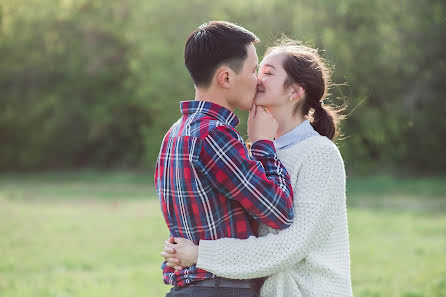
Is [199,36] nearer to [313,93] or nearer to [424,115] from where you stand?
[313,93]

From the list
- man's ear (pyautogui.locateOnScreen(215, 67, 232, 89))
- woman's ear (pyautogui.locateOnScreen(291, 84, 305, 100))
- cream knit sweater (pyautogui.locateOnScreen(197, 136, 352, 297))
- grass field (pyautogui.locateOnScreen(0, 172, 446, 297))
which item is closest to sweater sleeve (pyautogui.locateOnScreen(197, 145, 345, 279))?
cream knit sweater (pyautogui.locateOnScreen(197, 136, 352, 297))

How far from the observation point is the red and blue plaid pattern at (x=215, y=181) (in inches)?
109

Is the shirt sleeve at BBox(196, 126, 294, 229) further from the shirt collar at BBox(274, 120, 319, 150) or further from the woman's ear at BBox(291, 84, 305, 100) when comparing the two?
the woman's ear at BBox(291, 84, 305, 100)

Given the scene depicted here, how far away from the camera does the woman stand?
2.85m

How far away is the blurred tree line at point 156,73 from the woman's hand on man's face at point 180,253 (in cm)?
1424

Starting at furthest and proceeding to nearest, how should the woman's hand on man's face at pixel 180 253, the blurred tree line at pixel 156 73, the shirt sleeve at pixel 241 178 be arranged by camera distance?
1. the blurred tree line at pixel 156 73
2. the woman's hand on man's face at pixel 180 253
3. the shirt sleeve at pixel 241 178

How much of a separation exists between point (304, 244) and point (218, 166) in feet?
1.81

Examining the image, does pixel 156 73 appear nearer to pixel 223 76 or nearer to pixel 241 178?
pixel 223 76

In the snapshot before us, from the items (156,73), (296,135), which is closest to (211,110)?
(296,135)

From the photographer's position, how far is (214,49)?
291 centimetres

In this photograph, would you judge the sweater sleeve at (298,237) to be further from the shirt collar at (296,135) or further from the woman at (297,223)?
the shirt collar at (296,135)

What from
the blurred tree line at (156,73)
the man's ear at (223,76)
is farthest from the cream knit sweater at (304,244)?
the blurred tree line at (156,73)

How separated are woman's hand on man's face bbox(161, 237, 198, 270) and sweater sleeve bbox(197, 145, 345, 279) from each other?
0.05m

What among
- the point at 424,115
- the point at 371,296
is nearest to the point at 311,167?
the point at 371,296
